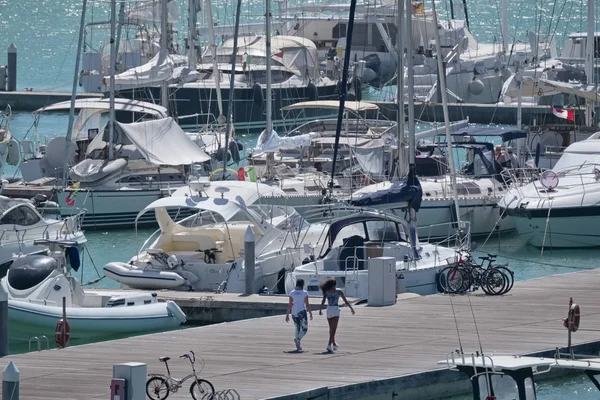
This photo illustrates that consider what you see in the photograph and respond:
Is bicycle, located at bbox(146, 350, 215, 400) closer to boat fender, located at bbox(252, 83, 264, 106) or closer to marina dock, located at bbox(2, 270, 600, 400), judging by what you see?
marina dock, located at bbox(2, 270, 600, 400)

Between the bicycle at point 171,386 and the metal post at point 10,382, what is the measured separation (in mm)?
1843

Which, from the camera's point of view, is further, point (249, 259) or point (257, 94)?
point (257, 94)

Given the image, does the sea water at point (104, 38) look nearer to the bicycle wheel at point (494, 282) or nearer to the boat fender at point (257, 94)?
the boat fender at point (257, 94)

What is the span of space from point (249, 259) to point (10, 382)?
1019 cm

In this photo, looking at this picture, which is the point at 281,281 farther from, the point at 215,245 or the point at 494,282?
the point at 494,282

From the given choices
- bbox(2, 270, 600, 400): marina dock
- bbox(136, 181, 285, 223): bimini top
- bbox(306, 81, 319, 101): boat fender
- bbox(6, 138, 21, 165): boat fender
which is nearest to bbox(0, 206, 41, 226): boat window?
bbox(136, 181, 285, 223): bimini top

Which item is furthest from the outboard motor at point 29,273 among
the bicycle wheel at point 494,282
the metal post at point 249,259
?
the bicycle wheel at point 494,282

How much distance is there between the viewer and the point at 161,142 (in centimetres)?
4016

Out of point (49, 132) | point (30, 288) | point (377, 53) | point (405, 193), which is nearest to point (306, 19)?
point (377, 53)

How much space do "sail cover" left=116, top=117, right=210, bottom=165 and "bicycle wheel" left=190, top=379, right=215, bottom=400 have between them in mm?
21326

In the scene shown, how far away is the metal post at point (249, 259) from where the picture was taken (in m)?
26.5

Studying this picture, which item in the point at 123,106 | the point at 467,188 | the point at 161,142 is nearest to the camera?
the point at 467,188

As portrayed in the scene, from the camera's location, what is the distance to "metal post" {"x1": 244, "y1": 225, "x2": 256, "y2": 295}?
86.8ft

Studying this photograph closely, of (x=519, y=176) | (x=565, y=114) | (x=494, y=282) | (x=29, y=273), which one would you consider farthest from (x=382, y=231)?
(x=565, y=114)
